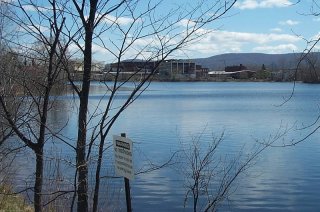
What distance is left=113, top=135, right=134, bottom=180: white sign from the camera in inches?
192

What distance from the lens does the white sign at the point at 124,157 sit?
192 inches

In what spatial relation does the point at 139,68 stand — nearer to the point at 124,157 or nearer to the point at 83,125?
the point at 83,125

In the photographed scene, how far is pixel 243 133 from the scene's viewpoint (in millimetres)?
29203

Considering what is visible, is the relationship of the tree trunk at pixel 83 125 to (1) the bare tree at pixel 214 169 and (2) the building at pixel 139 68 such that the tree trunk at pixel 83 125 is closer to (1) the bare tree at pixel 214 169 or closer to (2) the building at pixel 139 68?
(2) the building at pixel 139 68

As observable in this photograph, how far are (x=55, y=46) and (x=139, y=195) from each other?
1187 cm

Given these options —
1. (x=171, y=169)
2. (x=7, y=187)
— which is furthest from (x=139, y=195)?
(x=7, y=187)

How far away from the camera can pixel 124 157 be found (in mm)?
5004

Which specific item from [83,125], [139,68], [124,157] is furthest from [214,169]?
[83,125]

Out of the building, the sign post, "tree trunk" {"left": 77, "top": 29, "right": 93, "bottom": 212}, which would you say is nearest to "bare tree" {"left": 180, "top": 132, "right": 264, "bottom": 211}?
the sign post

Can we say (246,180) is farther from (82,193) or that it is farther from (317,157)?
(82,193)

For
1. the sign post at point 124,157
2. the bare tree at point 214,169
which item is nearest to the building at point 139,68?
the sign post at point 124,157

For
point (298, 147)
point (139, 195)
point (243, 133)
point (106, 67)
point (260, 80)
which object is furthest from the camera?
point (260, 80)

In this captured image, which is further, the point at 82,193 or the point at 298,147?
the point at 298,147

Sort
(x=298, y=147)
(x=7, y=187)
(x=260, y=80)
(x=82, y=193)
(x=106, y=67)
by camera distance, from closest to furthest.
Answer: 1. (x=82, y=193)
2. (x=106, y=67)
3. (x=7, y=187)
4. (x=298, y=147)
5. (x=260, y=80)
